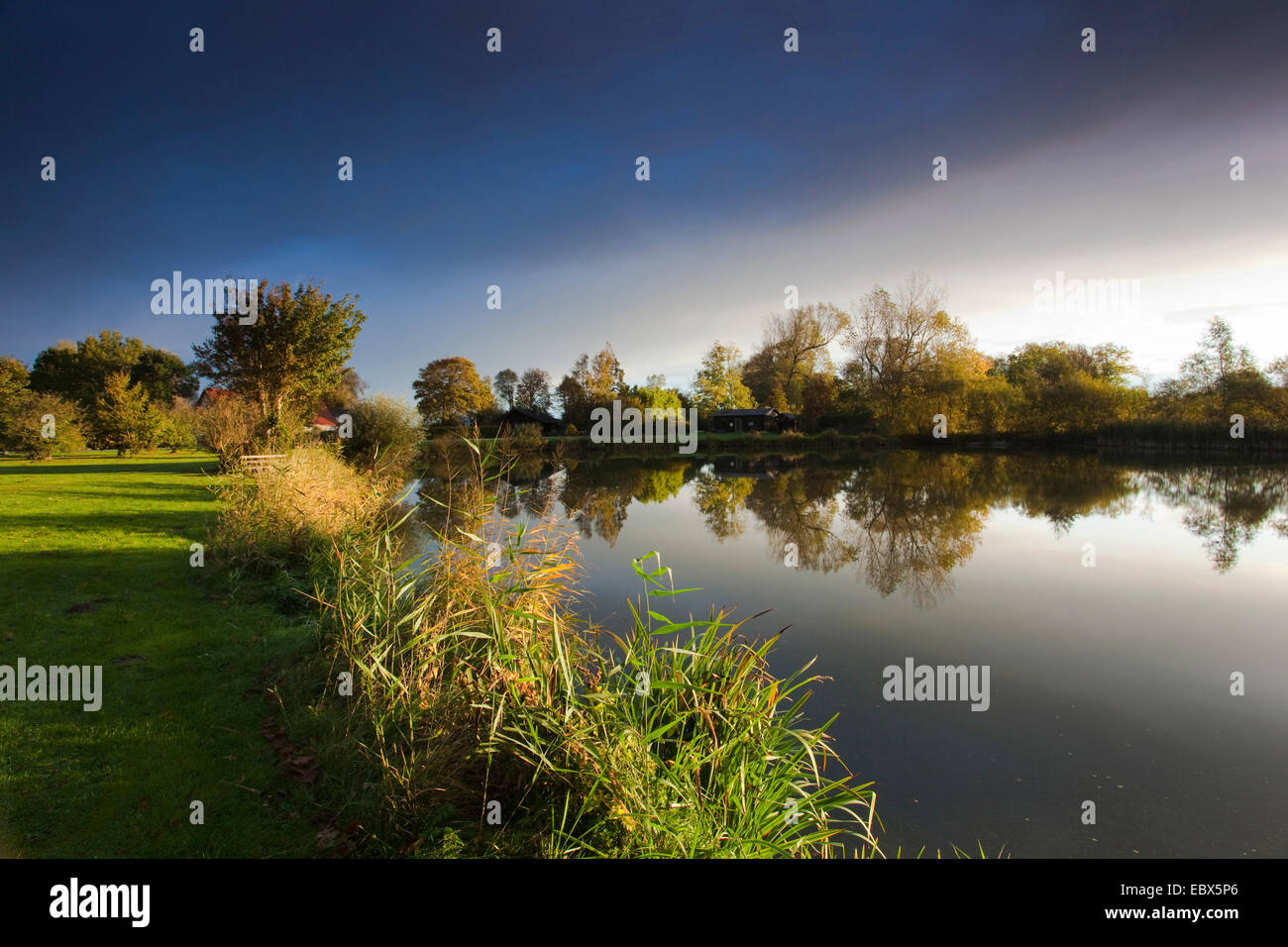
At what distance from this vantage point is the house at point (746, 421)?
63.5 metres

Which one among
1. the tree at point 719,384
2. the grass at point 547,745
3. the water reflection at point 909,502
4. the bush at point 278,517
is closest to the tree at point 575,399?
the tree at point 719,384

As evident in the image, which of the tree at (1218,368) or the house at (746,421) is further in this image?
the house at (746,421)

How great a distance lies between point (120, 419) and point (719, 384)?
53.0 meters

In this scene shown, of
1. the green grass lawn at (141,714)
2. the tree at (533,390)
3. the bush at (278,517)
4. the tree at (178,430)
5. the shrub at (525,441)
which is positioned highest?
the tree at (533,390)

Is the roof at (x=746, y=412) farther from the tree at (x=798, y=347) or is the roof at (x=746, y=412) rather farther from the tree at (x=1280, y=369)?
the tree at (x=1280, y=369)

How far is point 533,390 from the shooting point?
257 feet

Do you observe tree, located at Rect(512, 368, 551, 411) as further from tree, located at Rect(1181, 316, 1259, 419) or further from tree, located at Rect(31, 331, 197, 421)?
tree, located at Rect(1181, 316, 1259, 419)

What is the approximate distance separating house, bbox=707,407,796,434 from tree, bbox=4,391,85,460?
2026 inches

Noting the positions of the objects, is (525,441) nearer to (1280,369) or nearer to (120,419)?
(120,419)

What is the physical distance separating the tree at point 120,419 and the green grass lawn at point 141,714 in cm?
2739

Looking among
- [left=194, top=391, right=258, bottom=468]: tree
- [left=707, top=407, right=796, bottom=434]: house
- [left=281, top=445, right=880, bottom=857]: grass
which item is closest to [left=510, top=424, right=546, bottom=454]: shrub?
[left=281, top=445, right=880, bottom=857]: grass

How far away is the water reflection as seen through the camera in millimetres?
12719

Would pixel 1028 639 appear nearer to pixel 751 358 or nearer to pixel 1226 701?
pixel 1226 701
